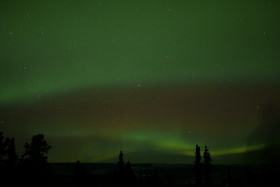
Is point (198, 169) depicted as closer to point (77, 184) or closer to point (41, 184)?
→ point (77, 184)

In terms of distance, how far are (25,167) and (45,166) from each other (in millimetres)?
2457

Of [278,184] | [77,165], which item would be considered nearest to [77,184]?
[77,165]

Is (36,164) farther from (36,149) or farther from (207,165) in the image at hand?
(207,165)

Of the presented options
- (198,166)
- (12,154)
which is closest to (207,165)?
(198,166)

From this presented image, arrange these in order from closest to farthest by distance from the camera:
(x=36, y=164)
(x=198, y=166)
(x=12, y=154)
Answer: (x=36, y=164) → (x=12, y=154) → (x=198, y=166)

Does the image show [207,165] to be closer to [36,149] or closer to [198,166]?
[198,166]

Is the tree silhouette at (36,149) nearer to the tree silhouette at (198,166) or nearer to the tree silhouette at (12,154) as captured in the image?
the tree silhouette at (12,154)

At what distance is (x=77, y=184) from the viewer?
37438mm

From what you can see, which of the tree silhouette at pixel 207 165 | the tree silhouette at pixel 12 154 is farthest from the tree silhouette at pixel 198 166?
the tree silhouette at pixel 12 154

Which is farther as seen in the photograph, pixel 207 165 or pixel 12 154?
pixel 207 165

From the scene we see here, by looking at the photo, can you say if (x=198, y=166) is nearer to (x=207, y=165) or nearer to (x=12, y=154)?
(x=207, y=165)

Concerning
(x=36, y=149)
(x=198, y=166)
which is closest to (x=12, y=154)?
(x=36, y=149)

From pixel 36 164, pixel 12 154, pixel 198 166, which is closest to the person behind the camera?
pixel 36 164

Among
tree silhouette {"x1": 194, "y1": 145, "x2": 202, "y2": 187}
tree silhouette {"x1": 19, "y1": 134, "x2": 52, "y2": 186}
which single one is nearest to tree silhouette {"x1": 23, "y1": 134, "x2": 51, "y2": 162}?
tree silhouette {"x1": 19, "y1": 134, "x2": 52, "y2": 186}
